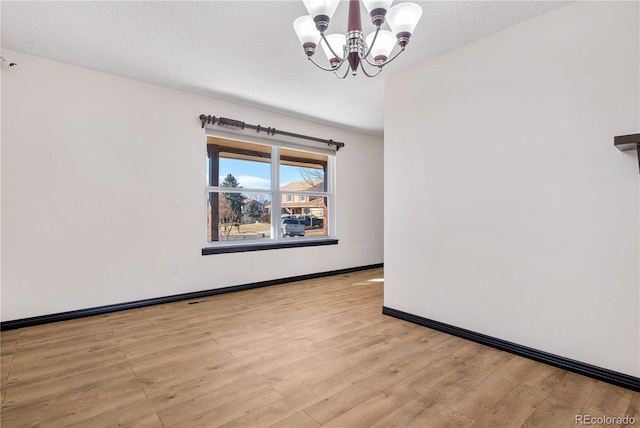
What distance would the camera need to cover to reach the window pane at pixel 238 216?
13.8ft

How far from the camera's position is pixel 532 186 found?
91.0 inches

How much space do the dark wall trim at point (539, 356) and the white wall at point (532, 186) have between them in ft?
0.15

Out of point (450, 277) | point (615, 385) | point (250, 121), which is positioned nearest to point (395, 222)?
point (450, 277)

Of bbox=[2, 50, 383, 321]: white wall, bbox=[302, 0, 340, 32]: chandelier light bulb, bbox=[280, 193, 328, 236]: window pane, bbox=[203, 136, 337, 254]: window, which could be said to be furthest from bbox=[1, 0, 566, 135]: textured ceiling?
bbox=[280, 193, 328, 236]: window pane

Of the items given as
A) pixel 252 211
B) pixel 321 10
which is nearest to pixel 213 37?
pixel 321 10

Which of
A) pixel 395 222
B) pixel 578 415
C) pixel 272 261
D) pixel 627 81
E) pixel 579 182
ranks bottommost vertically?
pixel 578 415

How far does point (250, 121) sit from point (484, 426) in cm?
396

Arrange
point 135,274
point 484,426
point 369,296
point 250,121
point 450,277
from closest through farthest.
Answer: point 484,426 < point 450,277 < point 135,274 < point 369,296 < point 250,121

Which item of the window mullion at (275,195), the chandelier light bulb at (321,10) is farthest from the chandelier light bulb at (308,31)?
the window mullion at (275,195)

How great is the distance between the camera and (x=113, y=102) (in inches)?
131

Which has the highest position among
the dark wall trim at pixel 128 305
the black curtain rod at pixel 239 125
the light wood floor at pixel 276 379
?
the black curtain rod at pixel 239 125

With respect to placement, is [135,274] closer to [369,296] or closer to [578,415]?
[369,296]

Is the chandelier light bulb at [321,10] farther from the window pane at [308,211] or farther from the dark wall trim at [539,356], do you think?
the window pane at [308,211]

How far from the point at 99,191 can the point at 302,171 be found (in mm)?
2729
